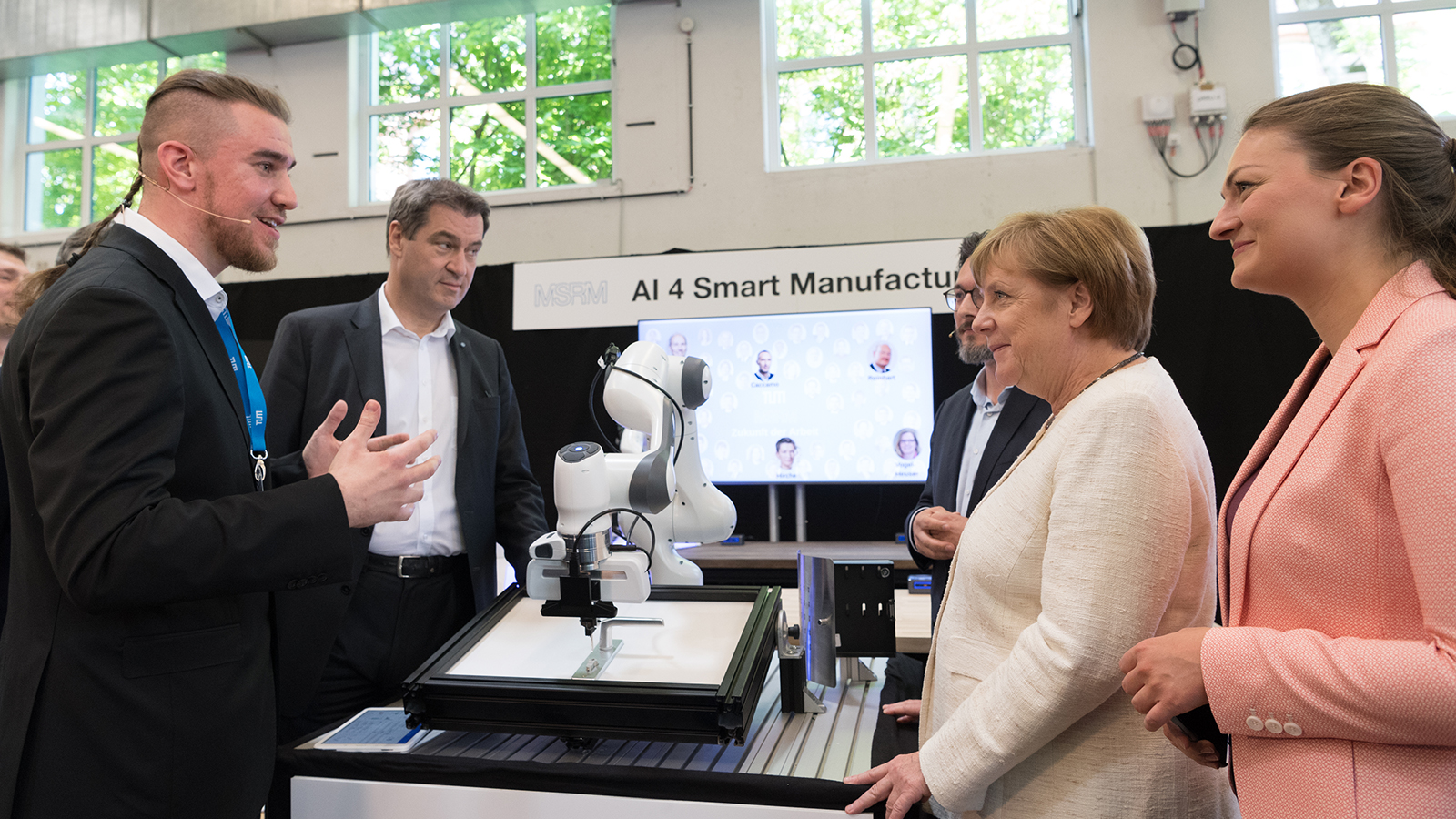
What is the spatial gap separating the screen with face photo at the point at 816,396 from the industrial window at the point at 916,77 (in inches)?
52.5

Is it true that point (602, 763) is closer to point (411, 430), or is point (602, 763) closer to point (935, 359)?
point (411, 430)

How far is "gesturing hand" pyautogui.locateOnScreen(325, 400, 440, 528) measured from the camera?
1125 mm

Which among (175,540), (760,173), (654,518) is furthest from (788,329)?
(175,540)

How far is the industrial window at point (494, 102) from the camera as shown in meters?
5.33

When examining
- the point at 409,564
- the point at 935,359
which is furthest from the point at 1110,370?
the point at 935,359

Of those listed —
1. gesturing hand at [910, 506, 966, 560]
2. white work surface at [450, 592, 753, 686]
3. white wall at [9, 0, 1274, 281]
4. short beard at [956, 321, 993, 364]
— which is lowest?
white work surface at [450, 592, 753, 686]

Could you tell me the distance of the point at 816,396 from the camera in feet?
Answer: 14.1

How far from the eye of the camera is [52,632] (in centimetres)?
103

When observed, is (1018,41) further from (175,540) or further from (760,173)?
(175,540)

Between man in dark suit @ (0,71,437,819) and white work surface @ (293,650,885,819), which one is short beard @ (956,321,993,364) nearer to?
white work surface @ (293,650,885,819)

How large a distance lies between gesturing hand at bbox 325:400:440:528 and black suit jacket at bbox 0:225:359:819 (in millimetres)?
27

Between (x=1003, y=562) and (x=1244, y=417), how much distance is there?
3.88 metres

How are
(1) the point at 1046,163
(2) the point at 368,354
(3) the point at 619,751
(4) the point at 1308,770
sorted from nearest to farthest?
(4) the point at 1308,770, (3) the point at 619,751, (2) the point at 368,354, (1) the point at 1046,163

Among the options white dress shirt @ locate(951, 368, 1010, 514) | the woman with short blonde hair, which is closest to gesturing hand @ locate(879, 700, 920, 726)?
the woman with short blonde hair
